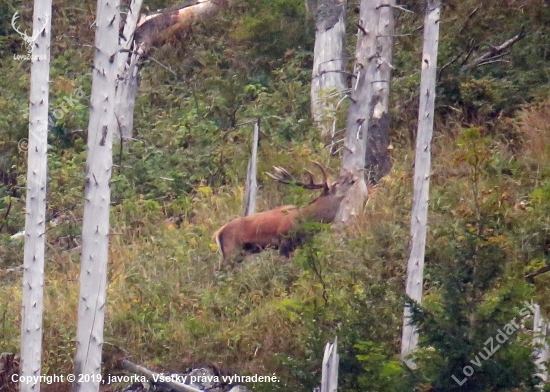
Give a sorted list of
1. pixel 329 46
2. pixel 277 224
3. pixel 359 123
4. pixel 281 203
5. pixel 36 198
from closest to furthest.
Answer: pixel 36 198 → pixel 277 224 → pixel 359 123 → pixel 281 203 → pixel 329 46

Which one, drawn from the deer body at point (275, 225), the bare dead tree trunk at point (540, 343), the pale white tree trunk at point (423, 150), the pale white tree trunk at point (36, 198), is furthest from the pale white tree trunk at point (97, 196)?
the bare dead tree trunk at point (540, 343)

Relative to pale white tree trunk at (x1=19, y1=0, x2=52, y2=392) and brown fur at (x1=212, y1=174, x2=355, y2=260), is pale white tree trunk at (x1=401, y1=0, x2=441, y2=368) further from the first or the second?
pale white tree trunk at (x1=19, y1=0, x2=52, y2=392)

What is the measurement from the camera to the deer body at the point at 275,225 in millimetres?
12266

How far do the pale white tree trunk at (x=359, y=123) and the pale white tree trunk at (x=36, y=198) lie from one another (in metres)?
4.08

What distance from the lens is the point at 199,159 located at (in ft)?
53.1

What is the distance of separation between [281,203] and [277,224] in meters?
1.71

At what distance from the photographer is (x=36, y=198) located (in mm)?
10414

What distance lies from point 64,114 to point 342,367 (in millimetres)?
10396

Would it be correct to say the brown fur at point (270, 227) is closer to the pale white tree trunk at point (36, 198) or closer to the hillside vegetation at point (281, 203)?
the hillside vegetation at point (281, 203)

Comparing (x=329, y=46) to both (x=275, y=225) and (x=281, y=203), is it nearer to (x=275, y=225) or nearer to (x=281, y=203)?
(x=281, y=203)

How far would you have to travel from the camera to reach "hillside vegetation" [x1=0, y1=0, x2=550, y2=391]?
7877 mm

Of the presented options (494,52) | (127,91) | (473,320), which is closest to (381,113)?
(494,52)

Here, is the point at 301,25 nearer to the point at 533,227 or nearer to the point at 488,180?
the point at 488,180

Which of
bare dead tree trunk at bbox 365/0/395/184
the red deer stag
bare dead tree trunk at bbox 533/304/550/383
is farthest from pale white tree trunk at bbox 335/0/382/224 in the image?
bare dead tree trunk at bbox 533/304/550/383
